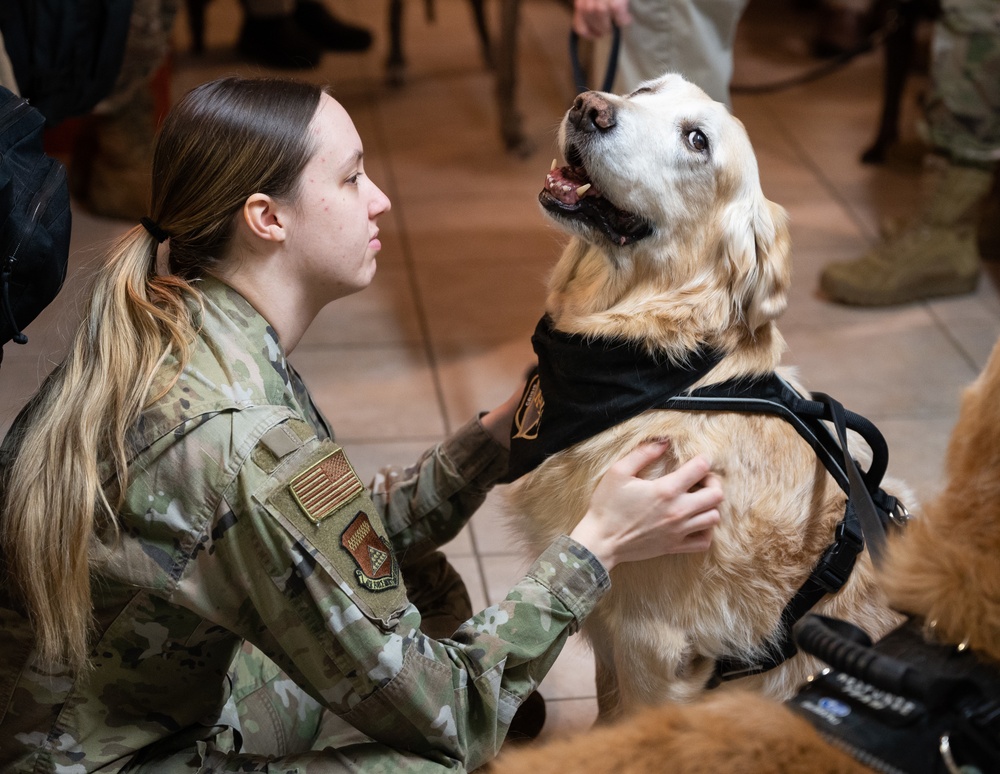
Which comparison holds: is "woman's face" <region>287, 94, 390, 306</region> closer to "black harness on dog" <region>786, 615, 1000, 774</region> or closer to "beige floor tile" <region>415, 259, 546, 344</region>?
"black harness on dog" <region>786, 615, 1000, 774</region>

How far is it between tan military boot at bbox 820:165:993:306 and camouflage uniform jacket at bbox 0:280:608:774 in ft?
8.01

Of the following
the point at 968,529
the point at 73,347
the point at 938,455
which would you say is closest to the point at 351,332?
the point at 938,455

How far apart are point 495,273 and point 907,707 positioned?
2.93 m

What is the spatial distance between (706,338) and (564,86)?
12.3ft

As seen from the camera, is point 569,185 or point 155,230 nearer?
point 155,230

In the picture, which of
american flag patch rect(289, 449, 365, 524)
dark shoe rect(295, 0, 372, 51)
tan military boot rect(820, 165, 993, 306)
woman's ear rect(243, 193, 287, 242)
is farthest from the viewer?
dark shoe rect(295, 0, 372, 51)

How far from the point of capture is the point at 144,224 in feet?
4.98

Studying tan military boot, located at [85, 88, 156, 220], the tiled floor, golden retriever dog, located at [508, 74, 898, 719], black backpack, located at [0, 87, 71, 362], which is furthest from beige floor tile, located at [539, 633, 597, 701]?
tan military boot, located at [85, 88, 156, 220]

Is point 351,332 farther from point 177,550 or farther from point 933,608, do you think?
point 933,608

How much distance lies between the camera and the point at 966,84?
3395mm

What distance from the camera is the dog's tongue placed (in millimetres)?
1804

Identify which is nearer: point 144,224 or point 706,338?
point 144,224

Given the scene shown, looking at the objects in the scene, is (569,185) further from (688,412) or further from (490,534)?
(490,534)

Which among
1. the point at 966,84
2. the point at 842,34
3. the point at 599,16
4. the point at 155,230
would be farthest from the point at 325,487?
the point at 842,34
